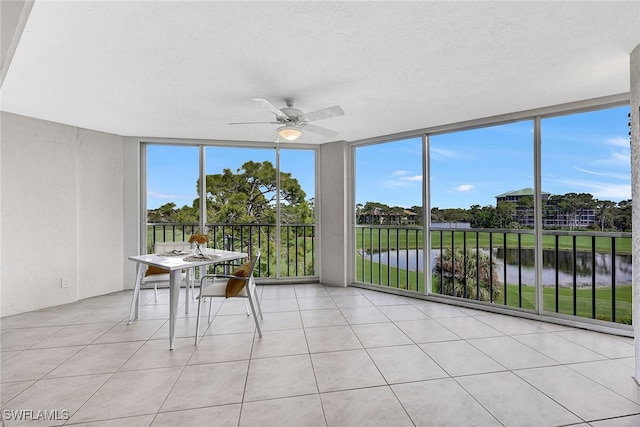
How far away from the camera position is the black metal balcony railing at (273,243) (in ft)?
16.1

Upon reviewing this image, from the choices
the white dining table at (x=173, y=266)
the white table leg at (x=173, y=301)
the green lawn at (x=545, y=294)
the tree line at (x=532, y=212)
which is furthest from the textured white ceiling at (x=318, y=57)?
the green lawn at (x=545, y=294)

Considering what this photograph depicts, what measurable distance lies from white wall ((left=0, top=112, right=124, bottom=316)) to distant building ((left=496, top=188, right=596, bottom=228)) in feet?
18.3

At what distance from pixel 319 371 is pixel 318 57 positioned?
240cm

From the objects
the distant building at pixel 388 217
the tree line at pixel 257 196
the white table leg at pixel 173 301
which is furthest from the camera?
the tree line at pixel 257 196

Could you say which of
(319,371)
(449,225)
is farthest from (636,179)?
(319,371)

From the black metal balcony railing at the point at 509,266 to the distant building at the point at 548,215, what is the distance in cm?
11

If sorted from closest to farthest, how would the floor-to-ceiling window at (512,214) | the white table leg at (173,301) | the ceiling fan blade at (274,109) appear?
the ceiling fan blade at (274,109) → the white table leg at (173,301) → the floor-to-ceiling window at (512,214)

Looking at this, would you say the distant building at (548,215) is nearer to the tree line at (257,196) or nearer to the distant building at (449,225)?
the distant building at (449,225)

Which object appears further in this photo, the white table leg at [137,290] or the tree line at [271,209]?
the tree line at [271,209]

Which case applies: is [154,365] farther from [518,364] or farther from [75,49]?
[518,364]

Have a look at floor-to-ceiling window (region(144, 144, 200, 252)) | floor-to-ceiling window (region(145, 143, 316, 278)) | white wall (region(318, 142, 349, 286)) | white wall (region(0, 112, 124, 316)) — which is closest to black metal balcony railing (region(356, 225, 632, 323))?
white wall (region(318, 142, 349, 286))

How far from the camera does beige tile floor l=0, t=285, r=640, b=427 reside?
66.8 inches

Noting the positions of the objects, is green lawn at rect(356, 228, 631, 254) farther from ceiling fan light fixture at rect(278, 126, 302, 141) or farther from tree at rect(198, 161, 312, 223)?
ceiling fan light fixture at rect(278, 126, 302, 141)

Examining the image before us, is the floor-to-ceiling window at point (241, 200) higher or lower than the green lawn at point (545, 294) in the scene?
higher
